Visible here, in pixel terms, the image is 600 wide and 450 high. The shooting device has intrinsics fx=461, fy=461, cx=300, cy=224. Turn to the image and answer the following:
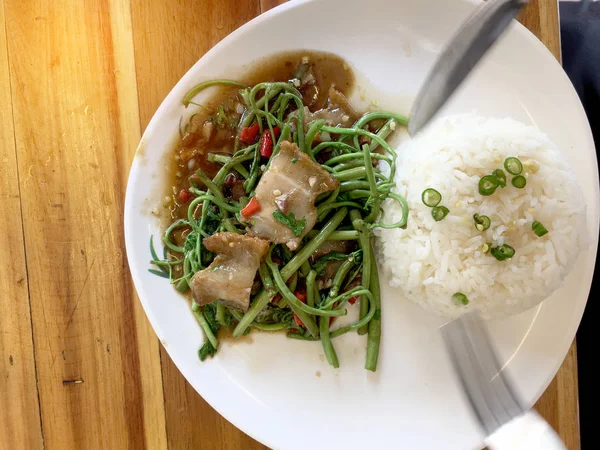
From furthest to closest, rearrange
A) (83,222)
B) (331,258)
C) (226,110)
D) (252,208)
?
(83,222) < (226,110) < (331,258) < (252,208)

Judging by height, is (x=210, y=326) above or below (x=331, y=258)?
below

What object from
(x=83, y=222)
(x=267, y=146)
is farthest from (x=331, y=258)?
(x=83, y=222)

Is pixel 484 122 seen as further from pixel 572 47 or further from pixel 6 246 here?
pixel 6 246

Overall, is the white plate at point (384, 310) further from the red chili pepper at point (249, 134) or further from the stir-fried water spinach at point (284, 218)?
the red chili pepper at point (249, 134)

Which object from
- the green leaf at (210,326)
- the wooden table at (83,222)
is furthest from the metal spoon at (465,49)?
the green leaf at (210,326)

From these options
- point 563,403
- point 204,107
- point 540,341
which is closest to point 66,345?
point 204,107

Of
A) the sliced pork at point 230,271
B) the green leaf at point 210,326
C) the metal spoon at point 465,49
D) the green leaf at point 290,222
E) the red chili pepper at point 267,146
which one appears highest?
the metal spoon at point 465,49

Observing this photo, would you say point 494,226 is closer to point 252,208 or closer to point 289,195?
point 289,195

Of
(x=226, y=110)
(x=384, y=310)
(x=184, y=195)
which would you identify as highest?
(x=226, y=110)
